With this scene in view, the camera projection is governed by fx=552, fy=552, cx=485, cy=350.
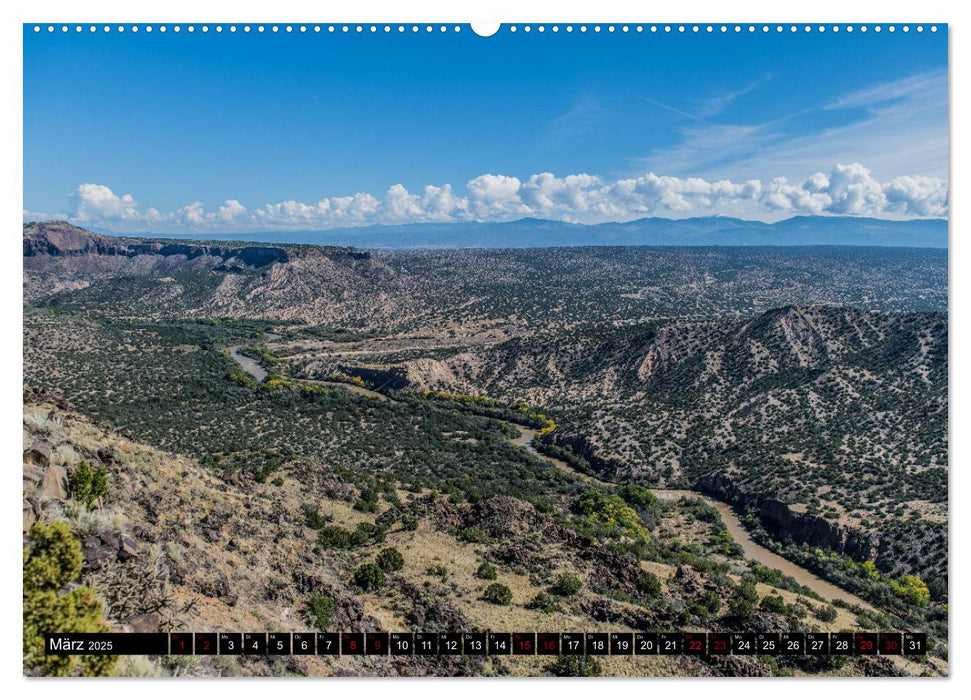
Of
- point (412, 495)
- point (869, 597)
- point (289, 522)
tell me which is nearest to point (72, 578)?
point (289, 522)

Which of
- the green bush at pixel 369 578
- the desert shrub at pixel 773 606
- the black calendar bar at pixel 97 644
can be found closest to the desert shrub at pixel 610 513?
the desert shrub at pixel 773 606


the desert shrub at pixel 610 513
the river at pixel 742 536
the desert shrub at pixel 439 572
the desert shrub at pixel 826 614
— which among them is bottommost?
the river at pixel 742 536

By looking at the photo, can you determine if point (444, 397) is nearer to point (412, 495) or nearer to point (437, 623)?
point (412, 495)

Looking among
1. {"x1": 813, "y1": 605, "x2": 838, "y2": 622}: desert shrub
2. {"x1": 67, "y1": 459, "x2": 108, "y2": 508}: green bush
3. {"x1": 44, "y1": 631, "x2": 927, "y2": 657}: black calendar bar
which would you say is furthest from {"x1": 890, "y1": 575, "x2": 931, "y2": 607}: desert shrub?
{"x1": 67, "y1": 459, "x2": 108, "y2": 508}: green bush

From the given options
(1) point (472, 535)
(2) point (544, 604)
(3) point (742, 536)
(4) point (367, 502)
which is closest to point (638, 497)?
(3) point (742, 536)

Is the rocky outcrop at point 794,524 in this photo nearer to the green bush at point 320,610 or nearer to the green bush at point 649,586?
the green bush at point 649,586

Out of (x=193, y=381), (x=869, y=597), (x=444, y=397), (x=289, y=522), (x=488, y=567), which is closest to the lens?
(x=488, y=567)

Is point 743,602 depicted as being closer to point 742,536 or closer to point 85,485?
point 85,485
